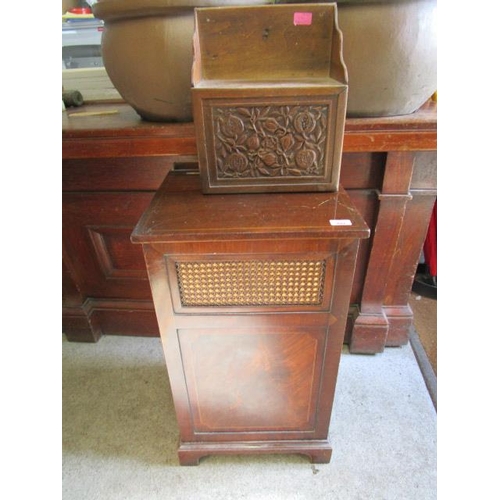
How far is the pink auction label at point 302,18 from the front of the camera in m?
0.76

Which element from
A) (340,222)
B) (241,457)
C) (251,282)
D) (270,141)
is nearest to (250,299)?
(251,282)

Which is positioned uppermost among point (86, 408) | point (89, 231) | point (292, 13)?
point (292, 13)

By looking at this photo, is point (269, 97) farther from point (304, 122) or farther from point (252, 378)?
point (252, 378)

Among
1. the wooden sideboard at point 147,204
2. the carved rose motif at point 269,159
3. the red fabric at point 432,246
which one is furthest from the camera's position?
the red fabric at point 432,246

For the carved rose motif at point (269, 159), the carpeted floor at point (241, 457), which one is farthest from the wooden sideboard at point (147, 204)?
the carved rose motif at point (269, 159)

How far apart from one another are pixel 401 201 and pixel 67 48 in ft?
4.79

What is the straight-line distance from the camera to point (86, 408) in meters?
1.24

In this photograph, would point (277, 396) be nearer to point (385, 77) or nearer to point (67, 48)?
point (385, 77)

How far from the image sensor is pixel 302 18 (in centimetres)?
77

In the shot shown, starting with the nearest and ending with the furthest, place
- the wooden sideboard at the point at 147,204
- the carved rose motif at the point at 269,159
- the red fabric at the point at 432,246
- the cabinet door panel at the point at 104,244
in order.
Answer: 1. the carved rose motif at the point at 269,159
2. the wooden sideboard at the point at 147,204
3. the cabinet door panel at the point at 104,244
4. the red fabric at the point at 432,246

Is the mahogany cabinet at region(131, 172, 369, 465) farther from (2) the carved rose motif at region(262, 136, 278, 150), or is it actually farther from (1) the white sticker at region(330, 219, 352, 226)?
(2) the carved rose motif at region(262, 136, 278, 150)

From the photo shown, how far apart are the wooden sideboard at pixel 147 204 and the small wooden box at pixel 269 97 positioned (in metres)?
0.20

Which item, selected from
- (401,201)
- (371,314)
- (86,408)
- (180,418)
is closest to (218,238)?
(180,418)

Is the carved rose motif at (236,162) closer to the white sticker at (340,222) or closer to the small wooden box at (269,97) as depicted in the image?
the small wooden box at (269,97)
